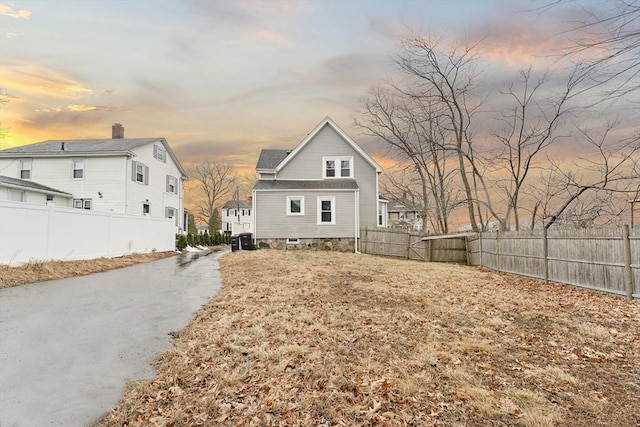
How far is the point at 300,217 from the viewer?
21.9 m

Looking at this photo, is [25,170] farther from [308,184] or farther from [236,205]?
[236,205]

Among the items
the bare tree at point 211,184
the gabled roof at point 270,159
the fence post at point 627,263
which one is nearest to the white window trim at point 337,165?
the gabled roof at point 270,159

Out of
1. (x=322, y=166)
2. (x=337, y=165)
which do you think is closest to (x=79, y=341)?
(x=322, y=166)

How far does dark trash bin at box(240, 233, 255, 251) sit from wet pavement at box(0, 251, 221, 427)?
37.6 feet

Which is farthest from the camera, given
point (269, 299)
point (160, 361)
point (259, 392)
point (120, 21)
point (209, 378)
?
point (120, 21)

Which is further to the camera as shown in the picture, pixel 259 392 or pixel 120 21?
pixel 120 21

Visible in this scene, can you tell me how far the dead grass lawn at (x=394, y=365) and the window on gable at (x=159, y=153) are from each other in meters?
21.7

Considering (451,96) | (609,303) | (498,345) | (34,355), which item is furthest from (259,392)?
(451,96)

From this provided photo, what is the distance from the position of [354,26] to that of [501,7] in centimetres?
880

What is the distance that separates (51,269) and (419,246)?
653 inches

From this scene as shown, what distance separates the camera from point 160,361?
14.9ft

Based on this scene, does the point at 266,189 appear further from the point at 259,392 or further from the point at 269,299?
the point at 259,392

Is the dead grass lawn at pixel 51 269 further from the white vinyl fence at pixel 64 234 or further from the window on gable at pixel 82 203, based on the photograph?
the window on gable at pixel 82 203

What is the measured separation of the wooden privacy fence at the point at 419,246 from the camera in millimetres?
19609
